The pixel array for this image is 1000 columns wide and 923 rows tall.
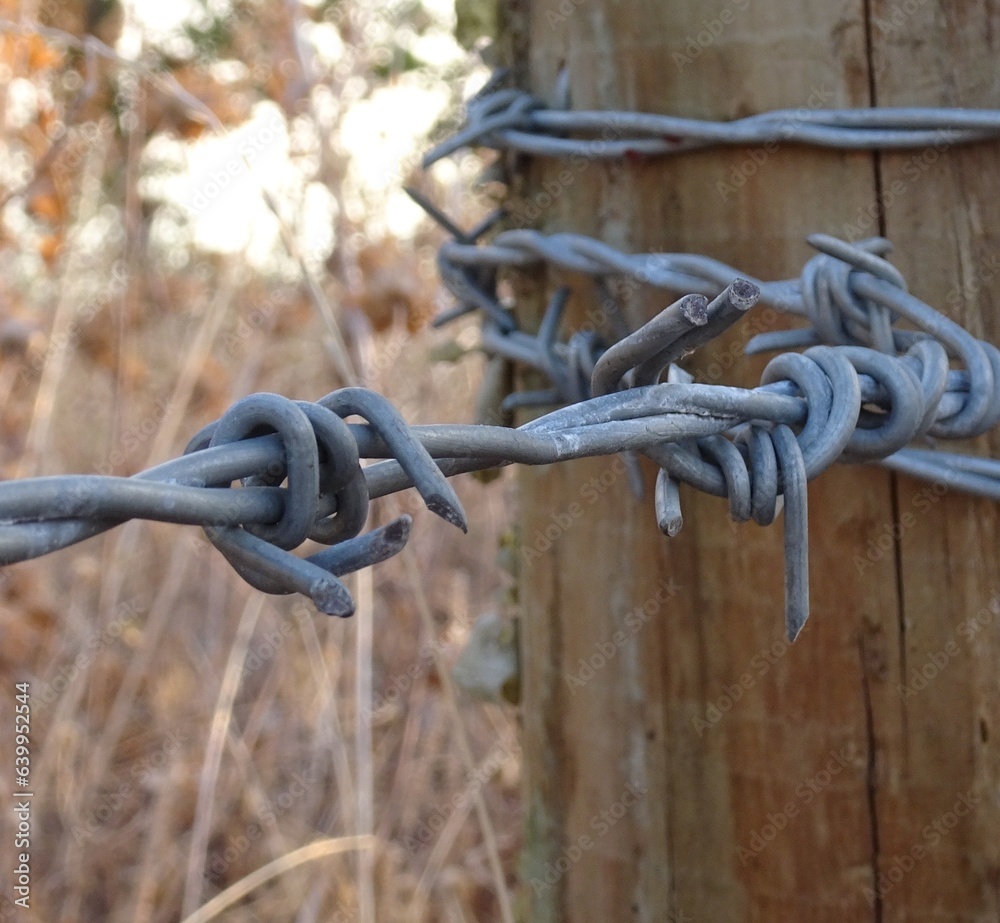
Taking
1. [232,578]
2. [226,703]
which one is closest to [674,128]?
[226,703]

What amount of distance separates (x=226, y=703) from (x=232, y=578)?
1.52 m

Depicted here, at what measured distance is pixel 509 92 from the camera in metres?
1.13

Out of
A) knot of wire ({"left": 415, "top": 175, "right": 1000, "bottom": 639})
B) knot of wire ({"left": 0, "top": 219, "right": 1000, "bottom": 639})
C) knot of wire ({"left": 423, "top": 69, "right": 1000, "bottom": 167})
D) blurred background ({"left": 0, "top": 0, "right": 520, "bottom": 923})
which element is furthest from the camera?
blurred background ({"left": 0, "top": 0, "right": 520, "bottom": 923})

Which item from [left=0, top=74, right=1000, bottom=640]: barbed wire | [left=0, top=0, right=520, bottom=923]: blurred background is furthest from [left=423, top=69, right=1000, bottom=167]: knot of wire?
[left=0, top=0, right=520, bottom=923]: blurred background

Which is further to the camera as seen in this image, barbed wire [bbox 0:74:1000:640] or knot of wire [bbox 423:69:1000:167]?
knot of wire [bbox 423:69:1000:167]

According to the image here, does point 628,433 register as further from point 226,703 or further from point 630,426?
point 226,703

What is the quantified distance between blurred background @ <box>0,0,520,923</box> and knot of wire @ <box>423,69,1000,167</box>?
3.53 ft

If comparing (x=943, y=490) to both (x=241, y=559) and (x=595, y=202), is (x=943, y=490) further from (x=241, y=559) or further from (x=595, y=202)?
(x=241, y=559)

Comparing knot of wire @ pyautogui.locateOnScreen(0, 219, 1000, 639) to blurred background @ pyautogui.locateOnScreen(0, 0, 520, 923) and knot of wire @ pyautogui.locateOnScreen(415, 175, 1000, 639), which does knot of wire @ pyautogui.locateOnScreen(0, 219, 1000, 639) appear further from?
blurred background @ pyautogui.locateOnScreen(0, 0, 520, 923)

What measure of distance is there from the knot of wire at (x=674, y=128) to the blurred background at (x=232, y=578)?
1075 millimetres

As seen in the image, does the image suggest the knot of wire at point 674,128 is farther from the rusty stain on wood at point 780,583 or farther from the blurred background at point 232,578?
the blurred background at point 232,578

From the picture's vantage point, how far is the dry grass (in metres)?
2.76

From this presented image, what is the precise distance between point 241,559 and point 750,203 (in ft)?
2.21

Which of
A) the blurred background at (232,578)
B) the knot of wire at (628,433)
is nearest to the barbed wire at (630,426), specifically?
the knot of wire at (628,433)
